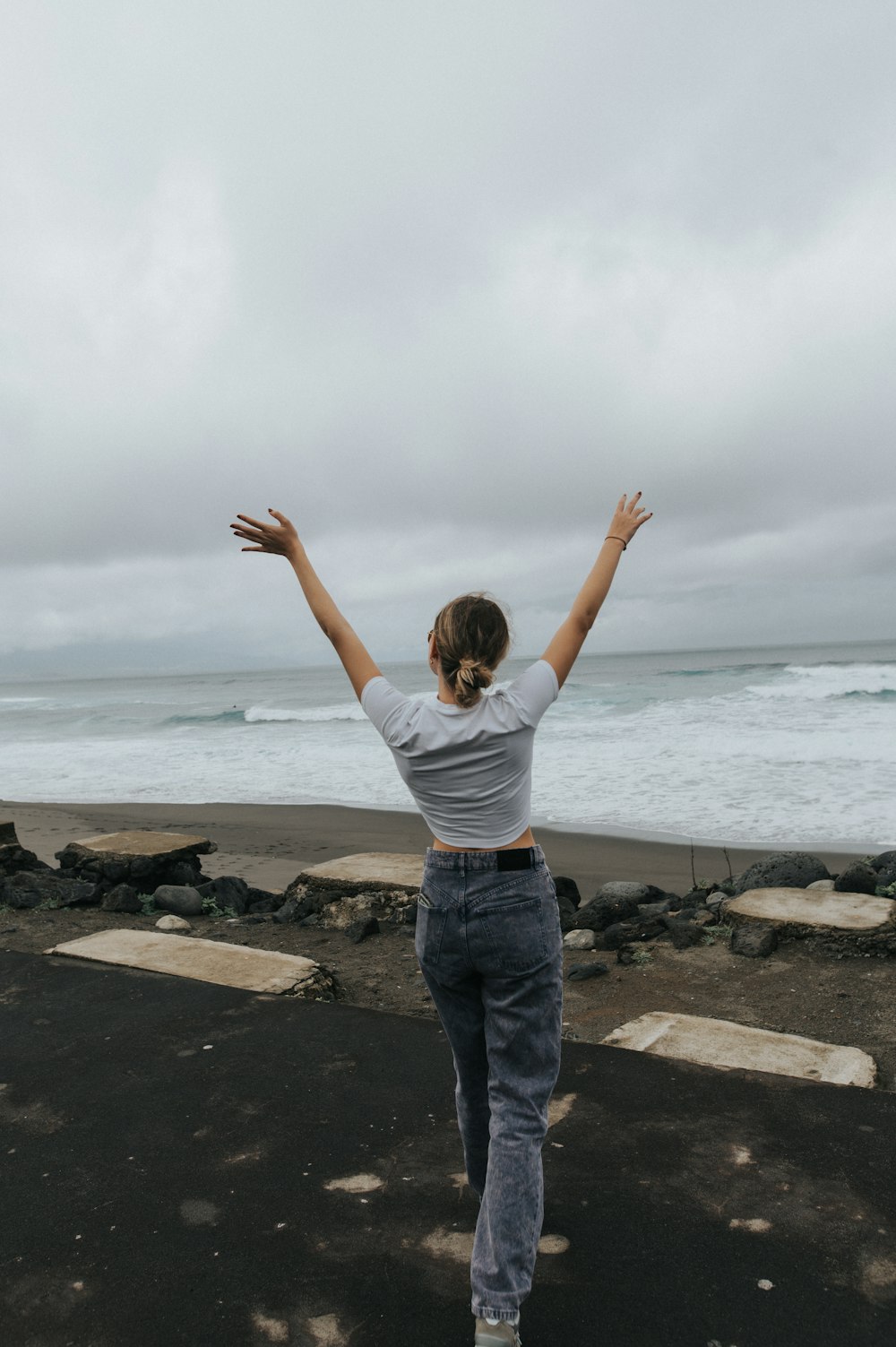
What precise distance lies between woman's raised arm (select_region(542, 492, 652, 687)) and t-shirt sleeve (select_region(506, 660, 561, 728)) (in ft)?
0.11

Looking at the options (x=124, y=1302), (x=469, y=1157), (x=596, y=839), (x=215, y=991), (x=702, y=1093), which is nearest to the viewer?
(x=124, y=1302)

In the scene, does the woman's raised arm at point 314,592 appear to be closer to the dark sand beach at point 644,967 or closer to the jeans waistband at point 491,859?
the jeans waistband at point 491,859

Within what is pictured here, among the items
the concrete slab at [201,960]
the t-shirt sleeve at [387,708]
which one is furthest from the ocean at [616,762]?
the t-shirt sleeve at [387,708]

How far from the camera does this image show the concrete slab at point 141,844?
8398 millimetres

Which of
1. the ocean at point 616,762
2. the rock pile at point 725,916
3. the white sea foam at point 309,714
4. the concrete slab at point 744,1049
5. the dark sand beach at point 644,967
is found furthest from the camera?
the white sea foam at point 309,714

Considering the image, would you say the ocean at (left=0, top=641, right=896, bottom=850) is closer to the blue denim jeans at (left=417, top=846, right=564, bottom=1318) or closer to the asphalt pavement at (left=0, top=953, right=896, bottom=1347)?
the asphalt pavement at (left=0, top=953, right=896, bottom=1347)

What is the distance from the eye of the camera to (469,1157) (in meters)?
2.38

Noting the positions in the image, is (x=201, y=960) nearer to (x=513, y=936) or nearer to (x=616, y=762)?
(x=513, y=936)

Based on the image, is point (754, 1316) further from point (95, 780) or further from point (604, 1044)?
point (95, 780)

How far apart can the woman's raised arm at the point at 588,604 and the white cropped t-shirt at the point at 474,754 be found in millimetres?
59

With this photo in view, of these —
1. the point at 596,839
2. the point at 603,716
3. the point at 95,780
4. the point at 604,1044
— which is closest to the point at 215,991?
the point at 604,1044

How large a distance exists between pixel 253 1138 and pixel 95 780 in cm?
1782

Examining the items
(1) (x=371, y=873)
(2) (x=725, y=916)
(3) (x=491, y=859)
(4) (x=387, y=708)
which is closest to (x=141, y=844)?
(1) (x=371, y=873)

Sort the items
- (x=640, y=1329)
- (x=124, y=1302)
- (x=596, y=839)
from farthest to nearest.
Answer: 1. (x=596, y=839)
2. (x=124, y=1302)
3. (x=640, y=1329)
